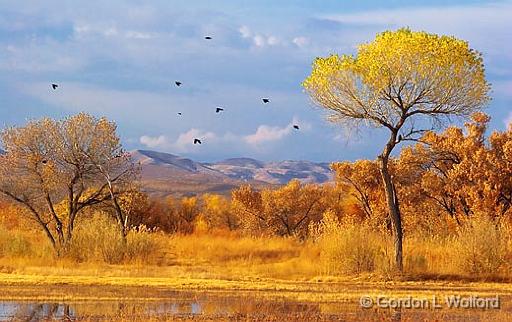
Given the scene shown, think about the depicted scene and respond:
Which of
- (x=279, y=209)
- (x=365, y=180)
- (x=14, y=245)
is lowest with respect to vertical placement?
(x=14, y=245)

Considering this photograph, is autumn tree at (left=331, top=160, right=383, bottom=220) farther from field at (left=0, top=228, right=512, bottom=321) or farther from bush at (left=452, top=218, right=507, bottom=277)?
bush at (left=452, top=218, right=507, bottom=277)

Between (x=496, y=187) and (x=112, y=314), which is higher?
(x=496, y=187)

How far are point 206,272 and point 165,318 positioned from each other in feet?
56.1

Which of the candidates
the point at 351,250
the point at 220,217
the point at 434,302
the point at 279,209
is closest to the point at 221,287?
the point at 351,250

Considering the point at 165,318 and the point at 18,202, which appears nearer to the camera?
the point at 165,318

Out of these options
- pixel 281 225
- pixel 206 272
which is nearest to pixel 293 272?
pixel 206 272

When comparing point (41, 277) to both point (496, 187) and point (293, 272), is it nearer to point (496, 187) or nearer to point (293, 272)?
point (293, 272)

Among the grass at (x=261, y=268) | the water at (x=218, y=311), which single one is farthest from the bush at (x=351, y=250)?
the water at (x=218, y=311)

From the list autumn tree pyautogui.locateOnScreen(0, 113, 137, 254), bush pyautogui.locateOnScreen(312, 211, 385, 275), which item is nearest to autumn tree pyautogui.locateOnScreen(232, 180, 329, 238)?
autumn tree pyautogui.locateOnScreen(0, 113, 137, 254)

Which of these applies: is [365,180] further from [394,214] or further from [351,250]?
[351,250]

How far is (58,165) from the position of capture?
43.7m

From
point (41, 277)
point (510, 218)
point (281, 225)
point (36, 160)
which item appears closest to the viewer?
point (41, 277)

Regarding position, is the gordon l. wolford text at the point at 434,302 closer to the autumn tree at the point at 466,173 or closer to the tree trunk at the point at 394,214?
the tree trunk at the point at 394,214

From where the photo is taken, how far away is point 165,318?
796 inches
